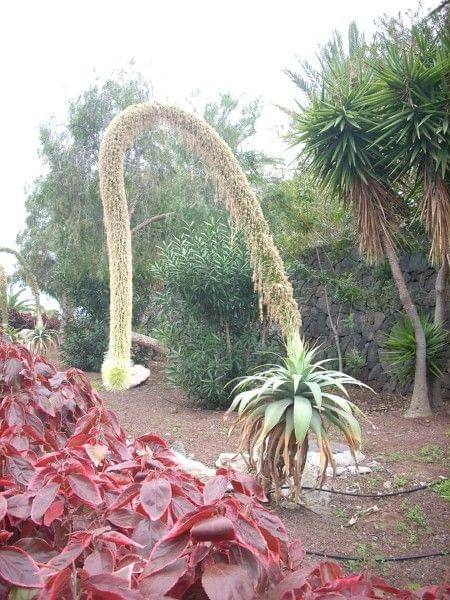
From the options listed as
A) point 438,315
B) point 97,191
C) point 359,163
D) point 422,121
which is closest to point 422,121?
point 422,121

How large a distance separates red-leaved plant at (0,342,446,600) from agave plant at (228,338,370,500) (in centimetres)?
248

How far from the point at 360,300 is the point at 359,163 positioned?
277 centimetres

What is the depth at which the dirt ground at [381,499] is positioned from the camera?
3542mm

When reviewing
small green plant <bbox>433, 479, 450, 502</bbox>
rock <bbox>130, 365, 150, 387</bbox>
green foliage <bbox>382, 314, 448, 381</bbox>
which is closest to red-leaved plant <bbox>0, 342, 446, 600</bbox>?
small green plant <bbox>433, 479, 450, 502</bbox>

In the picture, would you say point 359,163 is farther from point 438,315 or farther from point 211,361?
point 211,361

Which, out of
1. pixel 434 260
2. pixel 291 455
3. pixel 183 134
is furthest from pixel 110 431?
pixel 434 260

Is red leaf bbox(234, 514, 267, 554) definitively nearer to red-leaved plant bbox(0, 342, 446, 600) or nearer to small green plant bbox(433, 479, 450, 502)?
red-leaved plant bbox(0, 342, 446, 600)

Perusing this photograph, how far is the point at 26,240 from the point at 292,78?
45.5 ft

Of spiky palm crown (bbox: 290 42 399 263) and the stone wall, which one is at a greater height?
spiky palm crown (bbox: 290 42 399 263)

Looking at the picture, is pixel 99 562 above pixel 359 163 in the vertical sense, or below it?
below

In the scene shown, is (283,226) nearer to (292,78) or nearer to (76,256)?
(292,78)

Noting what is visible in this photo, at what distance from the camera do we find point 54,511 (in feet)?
3.55

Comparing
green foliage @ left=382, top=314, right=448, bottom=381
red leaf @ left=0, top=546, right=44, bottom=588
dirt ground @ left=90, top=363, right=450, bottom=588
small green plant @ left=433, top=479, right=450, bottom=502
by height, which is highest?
red leaf @ left=0, top=546, right=44, bottom=588

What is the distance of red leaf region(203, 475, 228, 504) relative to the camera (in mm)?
970
